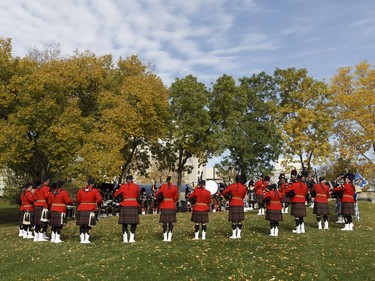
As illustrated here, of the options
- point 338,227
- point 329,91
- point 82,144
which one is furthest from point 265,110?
point 338,227

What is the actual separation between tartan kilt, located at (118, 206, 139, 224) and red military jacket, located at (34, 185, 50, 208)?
3909 millimetres

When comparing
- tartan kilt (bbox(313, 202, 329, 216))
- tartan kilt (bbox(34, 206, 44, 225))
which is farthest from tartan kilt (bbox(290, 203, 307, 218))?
tartan kilt (bbox(34, 206, 44, 225))

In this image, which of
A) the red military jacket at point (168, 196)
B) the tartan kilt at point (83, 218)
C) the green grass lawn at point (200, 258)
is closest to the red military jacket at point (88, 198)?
the tartan kilt at point (83, 218)

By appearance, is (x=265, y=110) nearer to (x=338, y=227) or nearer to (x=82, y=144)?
(x=82, y=144)

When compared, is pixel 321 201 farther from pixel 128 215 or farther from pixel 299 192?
pixel 128 215

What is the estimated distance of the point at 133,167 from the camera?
50625mm

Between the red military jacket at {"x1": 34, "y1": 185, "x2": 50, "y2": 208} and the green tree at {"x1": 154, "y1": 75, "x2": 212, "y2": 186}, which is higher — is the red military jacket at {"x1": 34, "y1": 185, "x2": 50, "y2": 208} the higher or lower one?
the lower one

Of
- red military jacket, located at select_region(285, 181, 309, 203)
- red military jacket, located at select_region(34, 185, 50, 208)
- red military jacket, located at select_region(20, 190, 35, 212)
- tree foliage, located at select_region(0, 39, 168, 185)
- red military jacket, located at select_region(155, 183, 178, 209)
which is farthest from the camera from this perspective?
tree foliage, located at select_region(0, 39, 168, 185)

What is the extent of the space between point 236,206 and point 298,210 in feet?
10.2

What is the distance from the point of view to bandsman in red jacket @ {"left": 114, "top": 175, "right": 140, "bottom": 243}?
15.7 m

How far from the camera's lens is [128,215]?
15750 millimetres

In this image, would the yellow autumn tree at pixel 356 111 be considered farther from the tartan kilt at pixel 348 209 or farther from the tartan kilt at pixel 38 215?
the tartan kilt at pixel 38 215

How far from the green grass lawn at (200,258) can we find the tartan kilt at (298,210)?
0.86 m

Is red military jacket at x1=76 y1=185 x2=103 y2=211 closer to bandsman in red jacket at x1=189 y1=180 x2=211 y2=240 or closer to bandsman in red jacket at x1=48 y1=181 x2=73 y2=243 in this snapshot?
bandsman in red jacket at x1=48 y1=181 x2=73 y2=243
